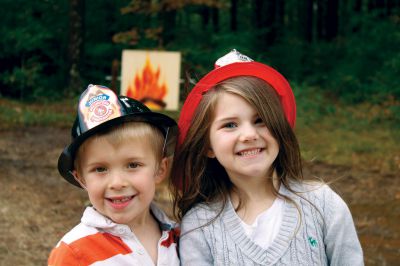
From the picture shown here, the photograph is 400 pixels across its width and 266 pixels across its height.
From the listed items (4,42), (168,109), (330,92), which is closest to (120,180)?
(168,109)

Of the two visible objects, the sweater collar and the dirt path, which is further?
the dirt path

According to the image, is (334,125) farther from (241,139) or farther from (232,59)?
(241,139)

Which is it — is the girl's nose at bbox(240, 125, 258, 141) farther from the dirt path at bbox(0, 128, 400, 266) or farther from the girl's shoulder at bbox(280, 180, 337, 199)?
the dirt path at bbox(0, 128, 400, 266)

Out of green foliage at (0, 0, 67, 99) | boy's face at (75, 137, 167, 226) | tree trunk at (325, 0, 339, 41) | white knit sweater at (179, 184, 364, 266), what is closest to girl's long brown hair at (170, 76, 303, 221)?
white knit sweater at (179, 184, 364, 266)

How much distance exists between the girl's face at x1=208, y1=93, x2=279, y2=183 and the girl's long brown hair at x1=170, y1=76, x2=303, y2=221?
3cm

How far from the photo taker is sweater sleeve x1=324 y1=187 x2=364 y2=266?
2.31 meters

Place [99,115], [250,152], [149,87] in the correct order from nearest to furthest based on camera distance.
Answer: [99,115]
[250,152]
[149,87]

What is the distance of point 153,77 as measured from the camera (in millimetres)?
11312

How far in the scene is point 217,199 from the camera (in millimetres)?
2518

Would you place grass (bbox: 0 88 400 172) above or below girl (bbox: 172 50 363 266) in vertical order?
Result: below

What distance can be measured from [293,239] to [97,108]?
2.57 ft

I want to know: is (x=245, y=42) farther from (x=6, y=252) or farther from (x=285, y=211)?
(x=285, y=211)

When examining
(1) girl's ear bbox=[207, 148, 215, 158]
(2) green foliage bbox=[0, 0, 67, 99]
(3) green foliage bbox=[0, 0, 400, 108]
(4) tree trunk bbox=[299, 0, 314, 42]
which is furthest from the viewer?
(4) tree trunk bbox=[299, 0, 314, 42]

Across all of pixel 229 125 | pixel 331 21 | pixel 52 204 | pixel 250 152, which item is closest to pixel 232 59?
pixel 229 125
